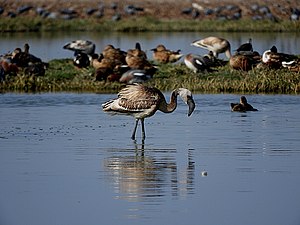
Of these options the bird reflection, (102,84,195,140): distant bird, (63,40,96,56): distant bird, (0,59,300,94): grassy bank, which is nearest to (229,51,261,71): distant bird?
(0,59,300,94): grassy bank

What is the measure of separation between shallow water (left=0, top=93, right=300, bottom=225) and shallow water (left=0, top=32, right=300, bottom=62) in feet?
52.9

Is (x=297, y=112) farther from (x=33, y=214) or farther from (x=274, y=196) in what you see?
(x=33, y=214)

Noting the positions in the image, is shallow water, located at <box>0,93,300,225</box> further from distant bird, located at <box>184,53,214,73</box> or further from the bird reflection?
distant bird, located at <box>184,53,214,73</box>

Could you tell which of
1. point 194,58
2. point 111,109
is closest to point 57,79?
point 194,58

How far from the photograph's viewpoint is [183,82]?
80.6 feet

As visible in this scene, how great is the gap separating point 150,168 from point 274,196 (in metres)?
2.39

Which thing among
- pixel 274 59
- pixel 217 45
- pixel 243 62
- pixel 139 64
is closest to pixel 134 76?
pixel 139 64

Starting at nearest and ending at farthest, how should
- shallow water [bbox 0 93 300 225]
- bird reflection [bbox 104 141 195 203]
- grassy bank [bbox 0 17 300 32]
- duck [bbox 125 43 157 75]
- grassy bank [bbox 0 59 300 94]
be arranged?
1. shallow water [bbox 0 93 300 225]
2. bird reflection [bbox 104 141 195 203]
3. grassy bank [bbox 0 59 300 94]
4. duck [bbox 125 43 157 75]
5. grassy bank [bbox 0 17 300 32]

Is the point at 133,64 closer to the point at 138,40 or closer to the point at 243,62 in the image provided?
the point at 243,62

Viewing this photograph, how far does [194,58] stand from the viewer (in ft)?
84.1

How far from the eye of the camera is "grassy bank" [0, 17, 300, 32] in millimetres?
51250

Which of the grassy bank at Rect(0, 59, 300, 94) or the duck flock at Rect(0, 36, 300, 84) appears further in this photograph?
the duck flock at Rect(0, 36, 300, 84)

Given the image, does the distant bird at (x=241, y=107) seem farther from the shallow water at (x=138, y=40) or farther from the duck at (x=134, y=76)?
the shallow water at (x=138, y=40)

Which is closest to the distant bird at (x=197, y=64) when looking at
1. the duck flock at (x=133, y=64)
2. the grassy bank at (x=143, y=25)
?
the duck flock at (x=133, y=64)
